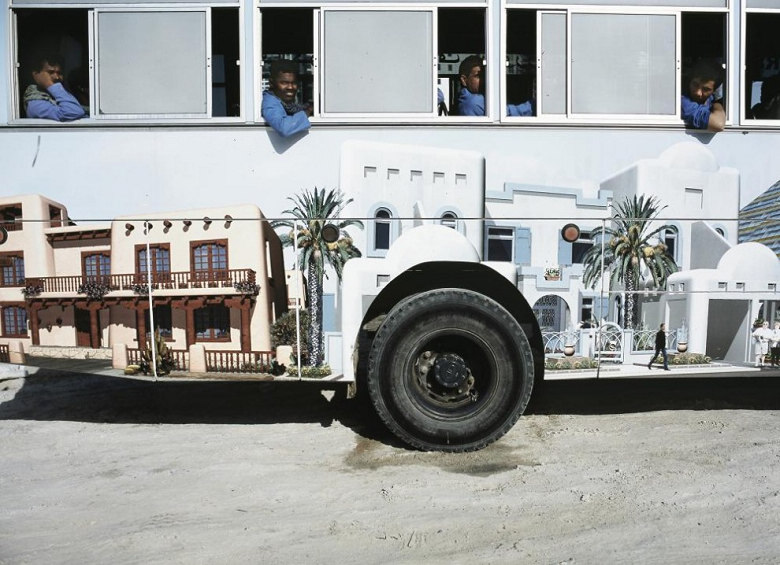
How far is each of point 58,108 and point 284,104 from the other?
1.79 metres

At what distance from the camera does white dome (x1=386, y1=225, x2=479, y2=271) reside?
4125 mm

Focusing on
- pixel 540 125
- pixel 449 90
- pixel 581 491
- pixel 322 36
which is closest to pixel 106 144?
pixel 322 36

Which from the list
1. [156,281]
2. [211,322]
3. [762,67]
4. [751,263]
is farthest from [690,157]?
[156,281]

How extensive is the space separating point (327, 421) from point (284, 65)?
320cm

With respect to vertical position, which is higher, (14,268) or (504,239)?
(504,239)

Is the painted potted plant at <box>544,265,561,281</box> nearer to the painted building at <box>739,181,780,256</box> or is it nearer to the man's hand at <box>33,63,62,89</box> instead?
the painted building at <box>739,181,780,256</box>

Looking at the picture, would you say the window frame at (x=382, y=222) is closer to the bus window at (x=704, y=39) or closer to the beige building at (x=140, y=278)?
the beige building at (x=140, y=278)

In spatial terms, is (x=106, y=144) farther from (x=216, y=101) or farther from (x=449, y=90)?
(x=449, y=90)

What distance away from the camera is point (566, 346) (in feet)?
13.8

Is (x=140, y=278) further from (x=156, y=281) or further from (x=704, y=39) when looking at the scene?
(x=704, y=39)

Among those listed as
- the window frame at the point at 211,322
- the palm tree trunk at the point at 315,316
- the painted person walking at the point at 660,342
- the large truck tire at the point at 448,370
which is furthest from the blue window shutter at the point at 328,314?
the painted person walking at the point at 660,342

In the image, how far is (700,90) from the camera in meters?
4.59

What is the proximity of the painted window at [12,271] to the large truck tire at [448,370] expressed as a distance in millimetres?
2740

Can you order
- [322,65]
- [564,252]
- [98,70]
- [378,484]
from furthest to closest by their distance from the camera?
[322,65] < [98,70] < [564,252] < [378,484]
